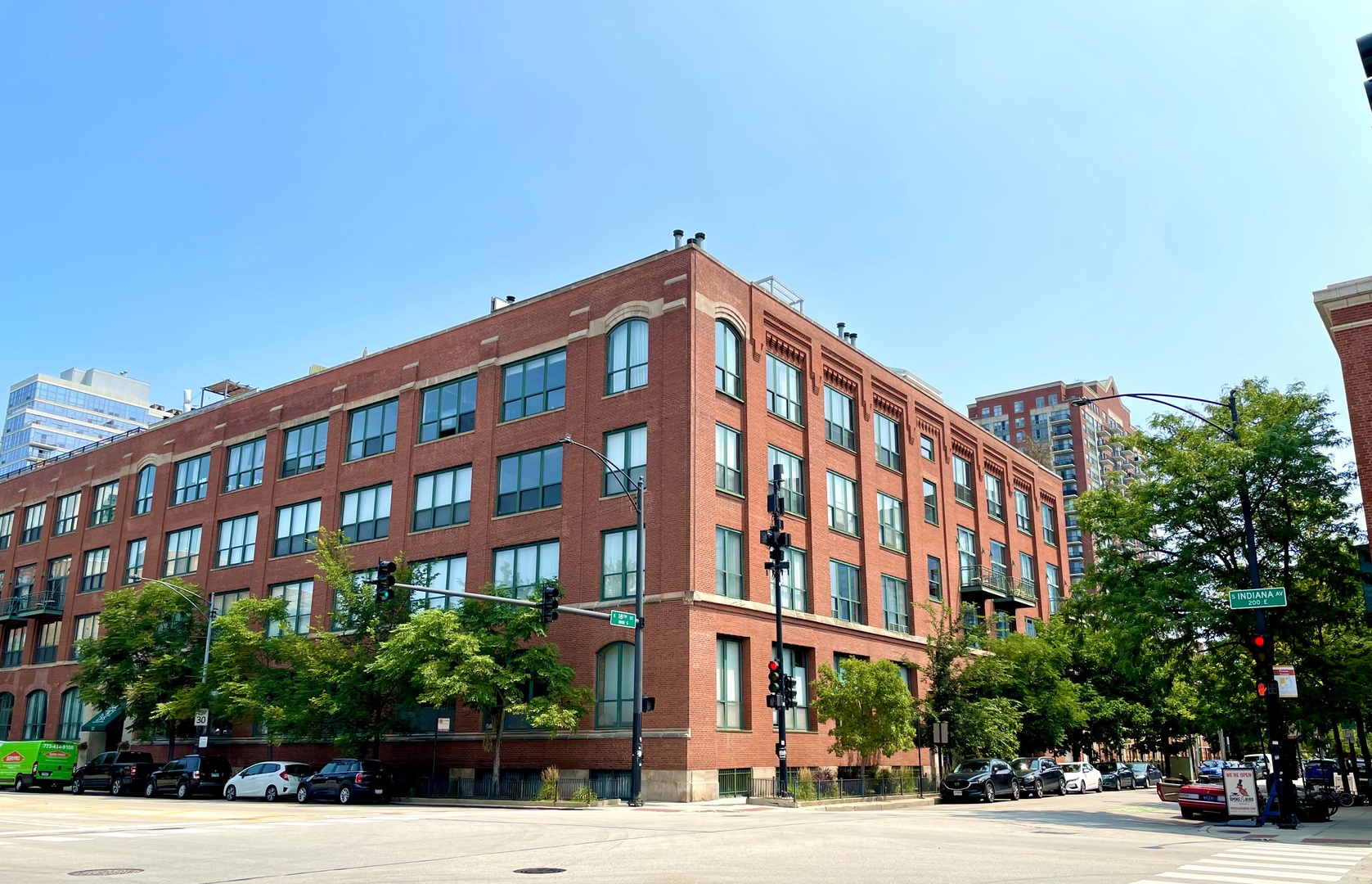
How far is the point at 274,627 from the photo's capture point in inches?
1911

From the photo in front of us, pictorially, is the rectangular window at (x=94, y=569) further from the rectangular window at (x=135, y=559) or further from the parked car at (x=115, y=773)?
the parked car at (x=115, y=773)

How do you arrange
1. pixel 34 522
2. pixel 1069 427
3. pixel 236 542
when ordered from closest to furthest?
Answer: pixel 236 542
pixel 34 522
pixel 1069 427

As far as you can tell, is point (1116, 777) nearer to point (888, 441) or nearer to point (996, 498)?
point (996, 498)

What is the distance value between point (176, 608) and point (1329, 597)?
45.2 meters

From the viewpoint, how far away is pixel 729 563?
37469 mm

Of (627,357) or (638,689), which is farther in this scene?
(627,357)

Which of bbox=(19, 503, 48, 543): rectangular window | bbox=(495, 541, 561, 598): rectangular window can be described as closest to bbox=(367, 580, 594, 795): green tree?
bbox=(495, 541, 561, 598): rectangular window

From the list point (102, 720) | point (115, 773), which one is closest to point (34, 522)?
point (102, 720)

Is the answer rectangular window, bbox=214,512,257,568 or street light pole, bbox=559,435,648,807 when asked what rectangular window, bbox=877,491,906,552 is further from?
rectangular window, bbox=214,512,257,568

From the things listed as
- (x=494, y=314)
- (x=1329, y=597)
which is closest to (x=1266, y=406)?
(x=1329, y=597)

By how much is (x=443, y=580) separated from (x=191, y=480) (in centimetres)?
2172

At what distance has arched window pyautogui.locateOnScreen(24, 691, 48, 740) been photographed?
5981 centimetres

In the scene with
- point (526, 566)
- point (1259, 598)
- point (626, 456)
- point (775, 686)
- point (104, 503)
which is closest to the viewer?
point (1259, 598)

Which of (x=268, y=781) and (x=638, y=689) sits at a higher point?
(x=638, y=689)
